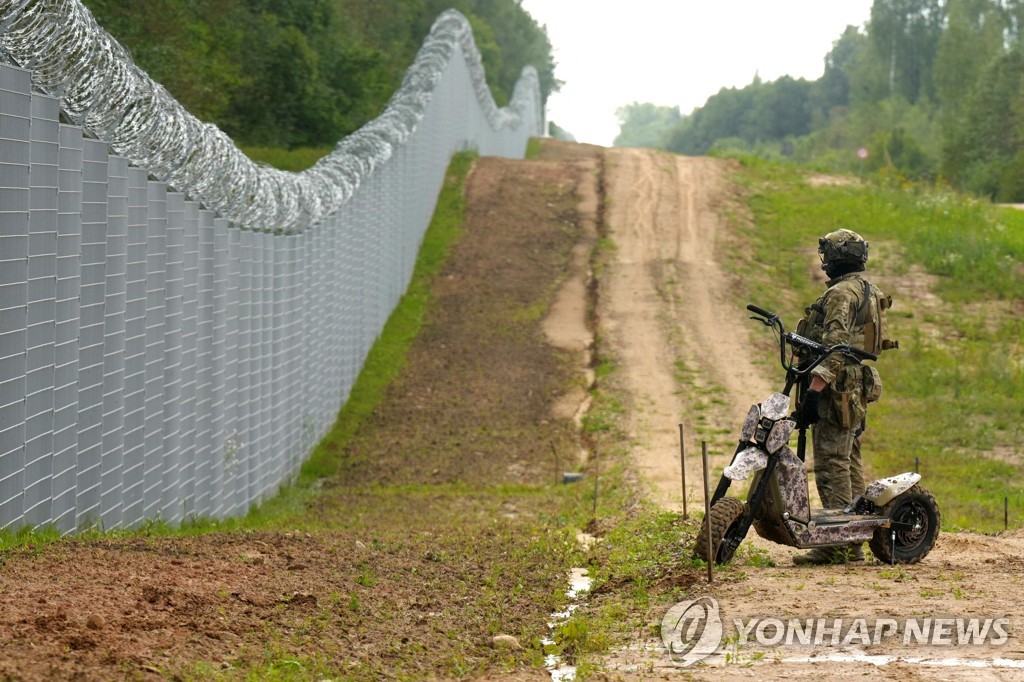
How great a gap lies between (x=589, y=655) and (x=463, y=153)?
26.4 m

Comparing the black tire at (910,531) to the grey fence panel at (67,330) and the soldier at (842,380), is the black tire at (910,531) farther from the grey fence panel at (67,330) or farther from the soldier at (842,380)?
the grey fence panel at (67,330)

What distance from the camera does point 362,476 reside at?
584 inches

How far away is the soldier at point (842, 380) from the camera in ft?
27.2

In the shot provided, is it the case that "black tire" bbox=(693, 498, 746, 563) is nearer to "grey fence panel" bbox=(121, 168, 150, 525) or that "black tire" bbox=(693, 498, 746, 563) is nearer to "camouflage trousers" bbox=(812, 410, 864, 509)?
"camouflage trousers" bbox=(812, 410, 864, 509)

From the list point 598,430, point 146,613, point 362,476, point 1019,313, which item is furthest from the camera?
point 1019,313

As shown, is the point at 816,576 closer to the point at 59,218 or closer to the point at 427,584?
the point at 427,584

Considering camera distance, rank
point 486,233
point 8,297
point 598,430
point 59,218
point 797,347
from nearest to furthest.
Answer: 1. point 8,297
2. point 59,218
3. point 797,347
4. point 598,430
5. point 486,233

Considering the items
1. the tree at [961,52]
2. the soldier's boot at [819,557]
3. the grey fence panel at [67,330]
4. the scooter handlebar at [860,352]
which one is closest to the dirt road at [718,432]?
the soldier's boot at [819,557]

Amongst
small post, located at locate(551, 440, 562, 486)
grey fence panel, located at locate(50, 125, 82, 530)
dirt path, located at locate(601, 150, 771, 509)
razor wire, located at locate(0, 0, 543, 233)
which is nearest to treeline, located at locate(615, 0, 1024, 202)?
dirt path, located at locate(601, 150, 771, 509)

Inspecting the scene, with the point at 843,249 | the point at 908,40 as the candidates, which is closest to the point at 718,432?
the point at 843,249

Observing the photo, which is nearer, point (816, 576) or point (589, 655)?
point (589, 655)

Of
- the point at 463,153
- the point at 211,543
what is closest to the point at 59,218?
the point at 211,543

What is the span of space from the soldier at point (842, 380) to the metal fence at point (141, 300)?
15.1ft

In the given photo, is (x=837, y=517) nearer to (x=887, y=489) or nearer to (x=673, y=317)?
(x=887, y=489)
